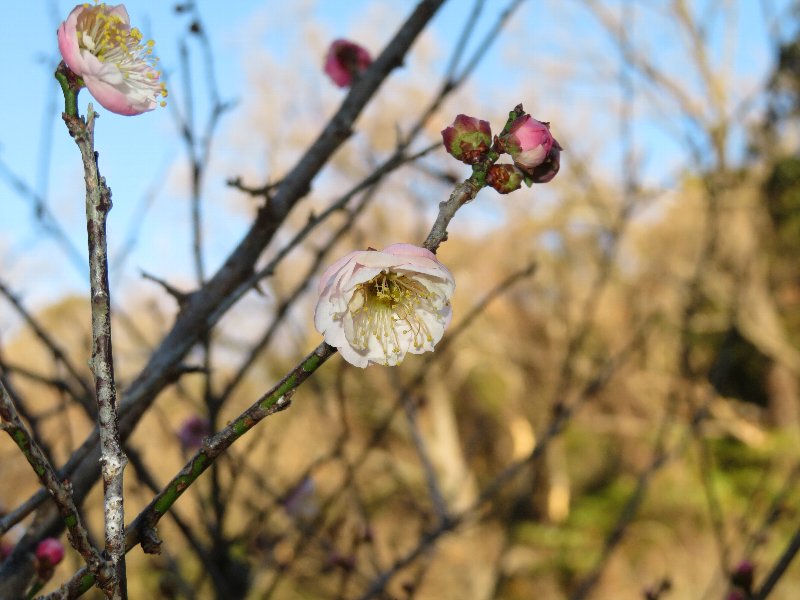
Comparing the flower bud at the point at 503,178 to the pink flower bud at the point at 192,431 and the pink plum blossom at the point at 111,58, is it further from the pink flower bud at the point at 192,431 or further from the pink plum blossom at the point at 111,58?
the pink flower bud at the point at 192,431

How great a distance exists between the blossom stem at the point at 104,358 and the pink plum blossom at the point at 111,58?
0.08 meters

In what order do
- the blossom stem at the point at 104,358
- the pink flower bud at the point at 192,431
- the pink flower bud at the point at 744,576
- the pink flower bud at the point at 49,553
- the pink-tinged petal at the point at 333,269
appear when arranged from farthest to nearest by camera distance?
the pink flower bud at the point at 192,431
the pink flower bud at the point at 744,576
the pink flower bud at the point at 49,553
the pink-tinged petal at the point at 333,269
the blossom stem at the point at 104,358

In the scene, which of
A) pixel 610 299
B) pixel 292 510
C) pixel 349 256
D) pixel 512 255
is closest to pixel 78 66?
pixel 349 256

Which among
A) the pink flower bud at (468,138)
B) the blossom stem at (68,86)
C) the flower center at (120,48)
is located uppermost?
the flower center at (120,48)

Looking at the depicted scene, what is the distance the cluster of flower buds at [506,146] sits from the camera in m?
0.56

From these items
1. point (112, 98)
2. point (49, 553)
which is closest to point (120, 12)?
point (112, 98)

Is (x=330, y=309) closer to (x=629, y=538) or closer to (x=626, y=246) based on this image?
(x=629, y=538)

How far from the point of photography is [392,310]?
0.65 metres

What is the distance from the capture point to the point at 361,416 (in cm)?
1038

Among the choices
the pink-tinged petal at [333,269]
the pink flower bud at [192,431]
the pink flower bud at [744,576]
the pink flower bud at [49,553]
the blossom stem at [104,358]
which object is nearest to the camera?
the blossom stem at [104,358]

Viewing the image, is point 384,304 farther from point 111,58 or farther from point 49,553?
point 49,553

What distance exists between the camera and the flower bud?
1.82 feet

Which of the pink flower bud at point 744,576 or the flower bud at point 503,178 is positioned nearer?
the flower bud at point 503,178

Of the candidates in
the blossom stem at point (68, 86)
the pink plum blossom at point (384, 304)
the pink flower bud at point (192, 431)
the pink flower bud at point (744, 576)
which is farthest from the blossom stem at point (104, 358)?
the pink flower bud at point (192, 431)
